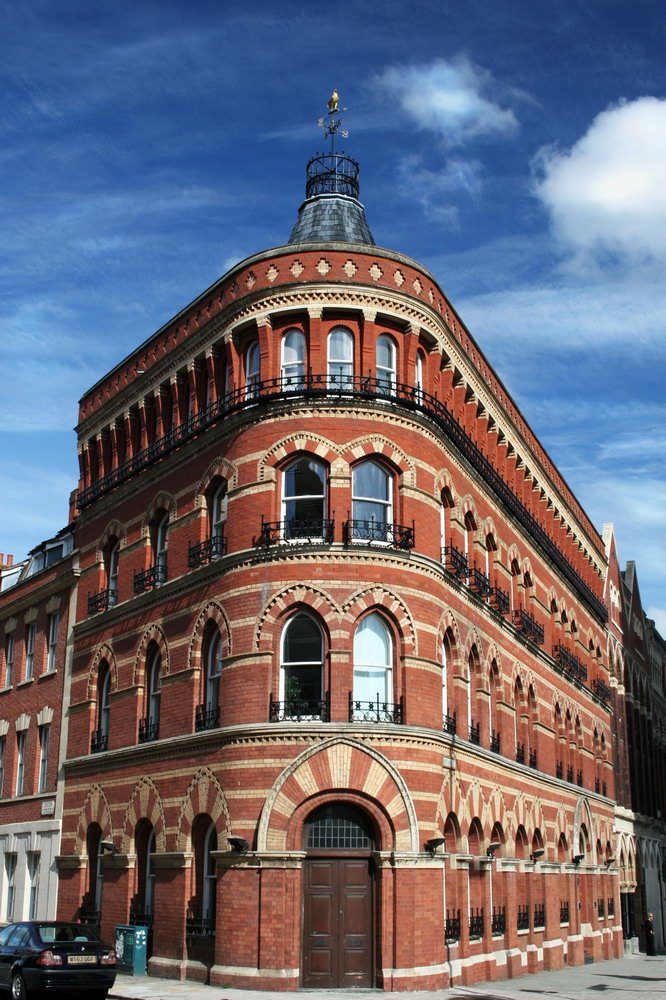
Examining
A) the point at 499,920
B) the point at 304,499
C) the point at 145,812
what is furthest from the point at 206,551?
the point at 499,920

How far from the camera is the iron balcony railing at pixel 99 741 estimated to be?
111 ft

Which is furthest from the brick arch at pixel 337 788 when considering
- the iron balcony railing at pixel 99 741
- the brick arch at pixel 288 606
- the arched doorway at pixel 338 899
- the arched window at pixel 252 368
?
the iron balcony railing at pixel 99 741

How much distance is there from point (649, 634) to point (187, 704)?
50.4m

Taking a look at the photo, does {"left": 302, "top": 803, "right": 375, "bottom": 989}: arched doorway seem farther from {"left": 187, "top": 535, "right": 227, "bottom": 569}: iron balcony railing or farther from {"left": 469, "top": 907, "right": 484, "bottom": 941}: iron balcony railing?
{"left": 187, "top": 535, "right": 227, "bottom": 569}: iron balcony railing

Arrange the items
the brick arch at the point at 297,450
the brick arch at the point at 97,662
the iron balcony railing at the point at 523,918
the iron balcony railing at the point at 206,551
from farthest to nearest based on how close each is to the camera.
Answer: the brick arch at the point at 97,662, the iron balcony railing at the point at 523,918, the iron balcony railing at the point at 206,551, the brick arch at the point at 297,450

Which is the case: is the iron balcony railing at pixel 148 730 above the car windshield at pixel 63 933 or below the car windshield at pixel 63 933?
above

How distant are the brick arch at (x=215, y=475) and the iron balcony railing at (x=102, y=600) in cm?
620

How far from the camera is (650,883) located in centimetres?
6053

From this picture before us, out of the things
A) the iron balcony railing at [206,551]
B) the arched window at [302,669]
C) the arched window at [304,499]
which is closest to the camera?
the arched window at [302,669]

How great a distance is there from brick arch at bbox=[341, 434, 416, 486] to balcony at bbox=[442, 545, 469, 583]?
3131mm

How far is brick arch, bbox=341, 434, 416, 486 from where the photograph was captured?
2764 cm

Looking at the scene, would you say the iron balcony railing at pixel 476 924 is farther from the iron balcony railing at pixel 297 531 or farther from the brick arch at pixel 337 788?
the iron balcony railing at pixel 297 531

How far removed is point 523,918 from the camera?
34.2 m

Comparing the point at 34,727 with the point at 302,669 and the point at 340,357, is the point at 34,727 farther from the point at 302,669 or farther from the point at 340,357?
the point at 340,357
